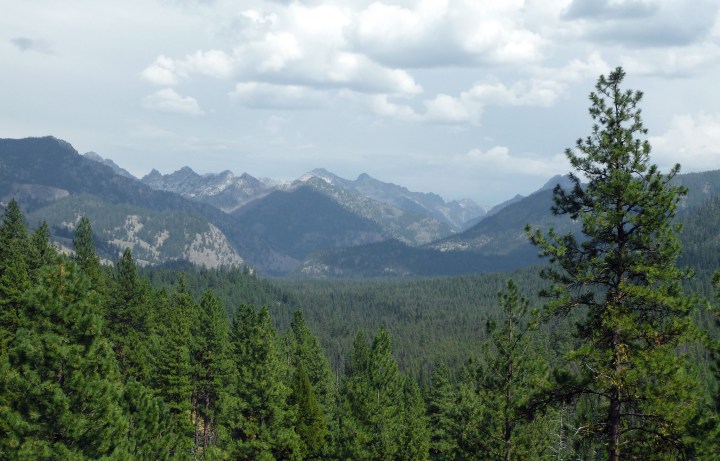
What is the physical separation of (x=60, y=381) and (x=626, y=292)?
81.1ft

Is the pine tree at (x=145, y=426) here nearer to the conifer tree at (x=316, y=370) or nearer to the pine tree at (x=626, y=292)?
the pine tree at (x=626, y=292)

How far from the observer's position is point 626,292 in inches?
798

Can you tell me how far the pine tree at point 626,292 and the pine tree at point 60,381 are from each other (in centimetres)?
2102

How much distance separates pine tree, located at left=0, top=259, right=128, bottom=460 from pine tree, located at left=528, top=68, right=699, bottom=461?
828 inches

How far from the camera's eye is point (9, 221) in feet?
286

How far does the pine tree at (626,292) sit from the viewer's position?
19.5 metres

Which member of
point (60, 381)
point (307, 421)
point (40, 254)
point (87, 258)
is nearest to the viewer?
point (60, 381)

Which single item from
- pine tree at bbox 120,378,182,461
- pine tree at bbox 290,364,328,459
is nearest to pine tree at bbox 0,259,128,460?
pine tree at bbox 120,378,182,461

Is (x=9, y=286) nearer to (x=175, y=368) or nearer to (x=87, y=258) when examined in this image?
(x=175, y=368)

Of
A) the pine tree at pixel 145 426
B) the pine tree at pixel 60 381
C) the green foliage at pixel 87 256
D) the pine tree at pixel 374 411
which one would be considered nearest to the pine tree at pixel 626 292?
the pine tree at pixel 60 381

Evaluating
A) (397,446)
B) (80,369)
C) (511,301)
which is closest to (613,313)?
(511,301)

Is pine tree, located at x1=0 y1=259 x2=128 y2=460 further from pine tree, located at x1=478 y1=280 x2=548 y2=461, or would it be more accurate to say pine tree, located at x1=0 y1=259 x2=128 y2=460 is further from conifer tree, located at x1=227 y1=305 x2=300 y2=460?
conifer tree, located at x1=227 y1=305 x2=300 y2=460

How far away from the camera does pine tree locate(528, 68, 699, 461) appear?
19547 millimetres

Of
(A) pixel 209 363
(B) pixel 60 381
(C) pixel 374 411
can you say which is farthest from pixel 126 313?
(B) pixel 60 381
